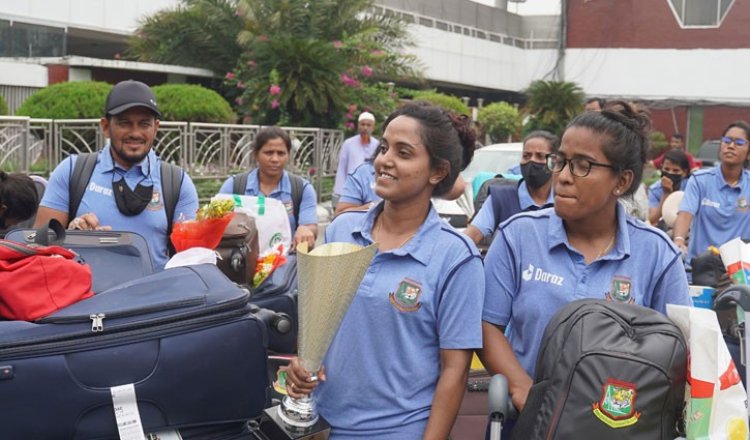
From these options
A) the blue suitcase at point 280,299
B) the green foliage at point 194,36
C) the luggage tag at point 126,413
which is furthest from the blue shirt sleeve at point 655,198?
the green foliage at point 194,36

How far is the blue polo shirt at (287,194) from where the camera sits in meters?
6.24

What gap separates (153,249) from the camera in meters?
4.32

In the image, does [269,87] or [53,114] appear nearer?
[53,114]

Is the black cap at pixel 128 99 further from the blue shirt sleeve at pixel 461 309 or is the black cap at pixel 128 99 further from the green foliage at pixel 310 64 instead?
the green foliage at pixel 310 64

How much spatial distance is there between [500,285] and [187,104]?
1515 centimetres

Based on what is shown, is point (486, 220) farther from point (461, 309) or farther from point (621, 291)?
point (461, 309)

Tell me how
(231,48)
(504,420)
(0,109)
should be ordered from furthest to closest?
(231,48), (0,109), (504,420)

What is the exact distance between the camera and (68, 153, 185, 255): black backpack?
13.9ft

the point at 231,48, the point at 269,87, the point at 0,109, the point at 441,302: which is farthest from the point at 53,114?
the point at 441,302

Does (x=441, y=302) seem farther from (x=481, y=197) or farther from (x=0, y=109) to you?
(x=0, y=109)

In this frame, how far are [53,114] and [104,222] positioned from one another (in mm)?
11830

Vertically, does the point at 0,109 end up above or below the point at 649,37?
below

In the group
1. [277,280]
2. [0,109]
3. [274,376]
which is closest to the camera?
[274,376]

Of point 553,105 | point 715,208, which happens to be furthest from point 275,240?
point 553,105
